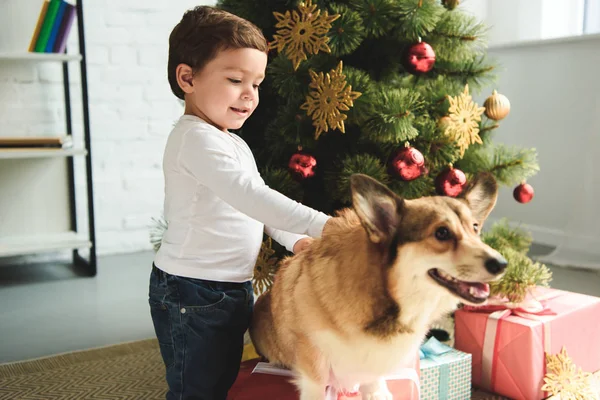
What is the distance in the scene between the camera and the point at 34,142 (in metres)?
2.36

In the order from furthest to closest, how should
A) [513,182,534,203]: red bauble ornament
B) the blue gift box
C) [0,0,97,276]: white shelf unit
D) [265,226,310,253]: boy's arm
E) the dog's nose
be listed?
[0,0,97,276]: white shelf unit → [513,182,534,203]: red bauble ornament → the blue gift box → [265,226,310,253]: boy's arm → the dog's nose

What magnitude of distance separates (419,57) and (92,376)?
1.17m

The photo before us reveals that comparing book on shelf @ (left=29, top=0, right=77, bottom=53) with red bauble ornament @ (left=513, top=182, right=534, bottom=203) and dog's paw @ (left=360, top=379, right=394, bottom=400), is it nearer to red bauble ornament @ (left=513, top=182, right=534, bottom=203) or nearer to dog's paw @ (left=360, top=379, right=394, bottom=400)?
red bauble ornament @ (left=513, top=182, right=534, bottom=203)

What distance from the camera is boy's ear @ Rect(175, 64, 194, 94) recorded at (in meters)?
1.05

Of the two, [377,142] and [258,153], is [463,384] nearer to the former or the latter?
[377,142]

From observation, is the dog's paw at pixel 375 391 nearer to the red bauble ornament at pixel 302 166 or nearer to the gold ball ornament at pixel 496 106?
the red bauble ornament at pixel 302 166

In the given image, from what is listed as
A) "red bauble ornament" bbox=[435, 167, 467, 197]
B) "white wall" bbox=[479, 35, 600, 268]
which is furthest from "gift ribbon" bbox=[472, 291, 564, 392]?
"white wall" bbox=[479, 35, 600, 268]

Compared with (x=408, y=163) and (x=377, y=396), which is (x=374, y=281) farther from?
(x=408, y=163)

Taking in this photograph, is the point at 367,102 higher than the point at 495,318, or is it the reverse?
the point at 367,102

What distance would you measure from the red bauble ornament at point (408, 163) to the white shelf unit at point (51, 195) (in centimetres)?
157

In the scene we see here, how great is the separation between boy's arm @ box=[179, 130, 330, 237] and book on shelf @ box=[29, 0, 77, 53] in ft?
5.51

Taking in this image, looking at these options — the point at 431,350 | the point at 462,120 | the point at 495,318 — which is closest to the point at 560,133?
the point at 462,120

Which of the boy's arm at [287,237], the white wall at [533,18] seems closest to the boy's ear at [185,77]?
the boy's arm at [287,237]

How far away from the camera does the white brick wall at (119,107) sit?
2596 mm
